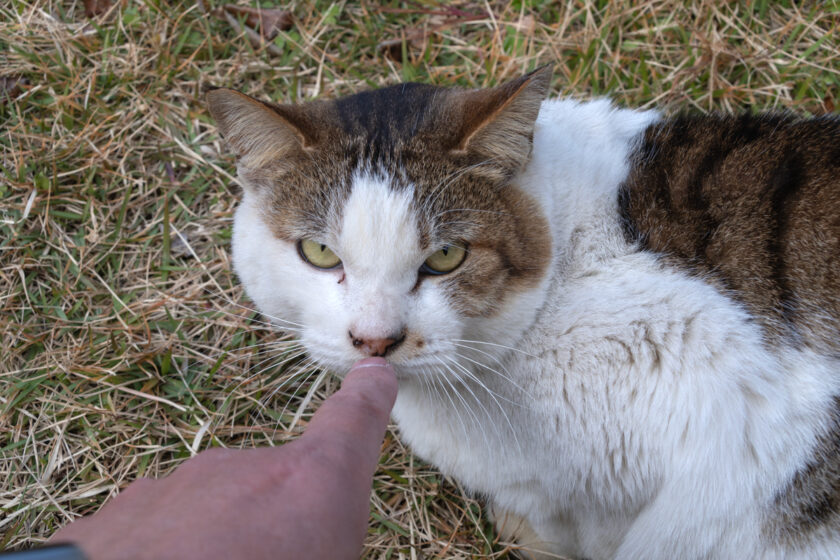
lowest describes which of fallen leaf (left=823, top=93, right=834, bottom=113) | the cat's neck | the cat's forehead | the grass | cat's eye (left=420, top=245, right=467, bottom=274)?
the grass

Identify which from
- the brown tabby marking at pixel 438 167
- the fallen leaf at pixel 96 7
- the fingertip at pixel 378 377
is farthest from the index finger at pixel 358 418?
the fallen leaf at pixel 96 7

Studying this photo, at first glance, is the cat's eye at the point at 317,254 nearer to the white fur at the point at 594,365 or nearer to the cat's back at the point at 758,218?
the white fur at the point at 594,365

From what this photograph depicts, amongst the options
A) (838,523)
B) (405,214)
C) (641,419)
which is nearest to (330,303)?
(405,214)

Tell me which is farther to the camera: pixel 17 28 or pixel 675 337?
pixel 17 28

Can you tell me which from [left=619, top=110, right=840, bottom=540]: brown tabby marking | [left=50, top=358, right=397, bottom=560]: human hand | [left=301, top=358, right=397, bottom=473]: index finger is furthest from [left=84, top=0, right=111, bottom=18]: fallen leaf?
[left=50, top=358, right=397, bottom=560]: human hand

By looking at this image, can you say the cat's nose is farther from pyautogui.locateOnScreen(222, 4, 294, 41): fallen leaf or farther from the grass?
pyautogui.locateOnScreen(222, 4, 294, 41): fallen leaf

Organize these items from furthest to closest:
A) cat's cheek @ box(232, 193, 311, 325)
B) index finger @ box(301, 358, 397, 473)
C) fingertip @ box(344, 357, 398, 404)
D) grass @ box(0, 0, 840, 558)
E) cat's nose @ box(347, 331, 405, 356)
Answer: grass @ box(0, 0, 840, 558), cat's cheek @ box(232, 193, 311, 325), cat's nose @ box(347, 331, 405, 356), fingertip @ box(344, 357, 398, 404), index finger @ box(301, 358, 397, 473)

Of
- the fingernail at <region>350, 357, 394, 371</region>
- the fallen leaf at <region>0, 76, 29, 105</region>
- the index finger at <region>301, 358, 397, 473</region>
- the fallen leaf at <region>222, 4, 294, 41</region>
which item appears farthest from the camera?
the fallen leaf at <region>222, 4, 294, 41</region>

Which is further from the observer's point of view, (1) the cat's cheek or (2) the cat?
(1) the cat's cheek

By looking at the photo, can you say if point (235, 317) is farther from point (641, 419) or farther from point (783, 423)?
point (783, 423)
